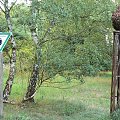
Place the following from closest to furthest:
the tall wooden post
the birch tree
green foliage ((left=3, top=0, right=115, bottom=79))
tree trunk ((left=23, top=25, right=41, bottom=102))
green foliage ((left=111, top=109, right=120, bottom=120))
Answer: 1. green foliage ((left=111, top=109, right=120, bottom=120))
2. the tall wooden post
3. green foliage ((left=3, top=0, right=115, bottom=79))
4. tree trunk ((left=23, top=25, right=41, bottom=102))
5. the birch tree

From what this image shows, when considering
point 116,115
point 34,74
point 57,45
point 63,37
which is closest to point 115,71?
point 116,115

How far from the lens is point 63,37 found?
8.76m

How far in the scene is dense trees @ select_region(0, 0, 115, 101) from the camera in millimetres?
7961

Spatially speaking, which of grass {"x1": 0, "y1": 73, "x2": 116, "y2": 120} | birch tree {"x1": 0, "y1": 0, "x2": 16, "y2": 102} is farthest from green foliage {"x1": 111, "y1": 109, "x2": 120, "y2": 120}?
birch tree {"x1": 0, "y1": 0, "x2": 16, "y2": 102}

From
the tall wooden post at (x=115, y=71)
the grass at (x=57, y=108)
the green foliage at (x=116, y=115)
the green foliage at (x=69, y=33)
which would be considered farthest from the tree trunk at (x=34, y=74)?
the green foliage at (x=116, y=115)

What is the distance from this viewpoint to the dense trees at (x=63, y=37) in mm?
7961

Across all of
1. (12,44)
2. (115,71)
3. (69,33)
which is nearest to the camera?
(115,71)

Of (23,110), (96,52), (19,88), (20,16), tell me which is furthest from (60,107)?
(19,88)

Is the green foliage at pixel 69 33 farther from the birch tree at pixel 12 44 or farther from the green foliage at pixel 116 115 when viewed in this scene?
the green foliage at pixel 116 115

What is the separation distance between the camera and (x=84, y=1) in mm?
8125

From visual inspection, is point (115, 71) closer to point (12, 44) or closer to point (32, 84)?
point (32, 84)

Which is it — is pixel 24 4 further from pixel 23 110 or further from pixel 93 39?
pixel 23 110

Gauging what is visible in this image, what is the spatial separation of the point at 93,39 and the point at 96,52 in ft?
1.39

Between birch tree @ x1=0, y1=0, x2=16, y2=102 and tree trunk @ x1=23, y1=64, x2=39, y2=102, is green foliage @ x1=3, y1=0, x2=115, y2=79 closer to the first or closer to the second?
birch tree @ x1=0, y1=0, x2=16, y2=102
